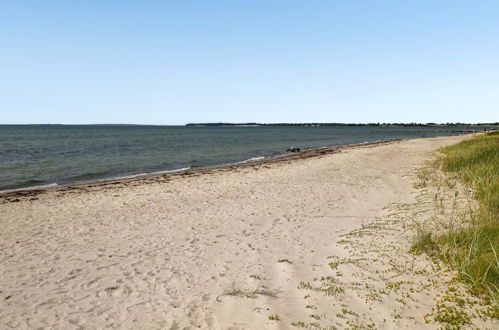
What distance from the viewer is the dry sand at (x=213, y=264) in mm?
5441

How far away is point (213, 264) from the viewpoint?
7.55 meters

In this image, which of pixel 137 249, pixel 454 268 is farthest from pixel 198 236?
pixel 454 268

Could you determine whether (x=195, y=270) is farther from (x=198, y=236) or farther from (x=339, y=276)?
(x=339, y=276)

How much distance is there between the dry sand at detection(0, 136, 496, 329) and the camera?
5.44 metres

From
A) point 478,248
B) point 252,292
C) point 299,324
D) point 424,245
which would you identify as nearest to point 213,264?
point 252,292

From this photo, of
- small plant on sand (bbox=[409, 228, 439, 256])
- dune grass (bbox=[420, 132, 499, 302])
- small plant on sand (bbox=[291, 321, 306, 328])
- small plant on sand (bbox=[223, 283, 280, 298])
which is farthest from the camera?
small plant on sand (bbox=[409, 228, 439, 256])

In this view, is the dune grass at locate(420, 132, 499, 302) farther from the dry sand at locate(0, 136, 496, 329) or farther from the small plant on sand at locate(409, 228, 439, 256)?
the dry sand at locate(0, 136, 496, 329)

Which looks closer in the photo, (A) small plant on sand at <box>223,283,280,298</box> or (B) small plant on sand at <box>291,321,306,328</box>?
(B) small plant on sand at <box>291,321,306,328</box>

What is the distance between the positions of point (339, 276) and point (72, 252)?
275 inches

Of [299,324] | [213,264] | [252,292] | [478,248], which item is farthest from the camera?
[213,264]

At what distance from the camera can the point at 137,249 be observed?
28.2 ft

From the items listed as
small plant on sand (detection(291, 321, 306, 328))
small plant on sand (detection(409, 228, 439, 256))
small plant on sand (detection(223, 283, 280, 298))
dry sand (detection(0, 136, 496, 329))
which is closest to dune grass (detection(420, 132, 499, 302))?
small plant on sand (detection(409, 228, 439, 256))

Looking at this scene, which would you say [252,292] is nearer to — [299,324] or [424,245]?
[299,324]

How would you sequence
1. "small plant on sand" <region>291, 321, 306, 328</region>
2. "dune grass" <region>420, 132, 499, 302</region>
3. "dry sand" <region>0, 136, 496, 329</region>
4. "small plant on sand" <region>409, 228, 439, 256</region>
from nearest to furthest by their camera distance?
"small plant on sand" <region>291, 321, 306, 328</region> < "dry sand" <region>0, 136, 496, 329</region> < "dune grass" <region>420, 132, 499, 302</region> < "small plant on sand" <region>409, 228, 439, 256</region>
